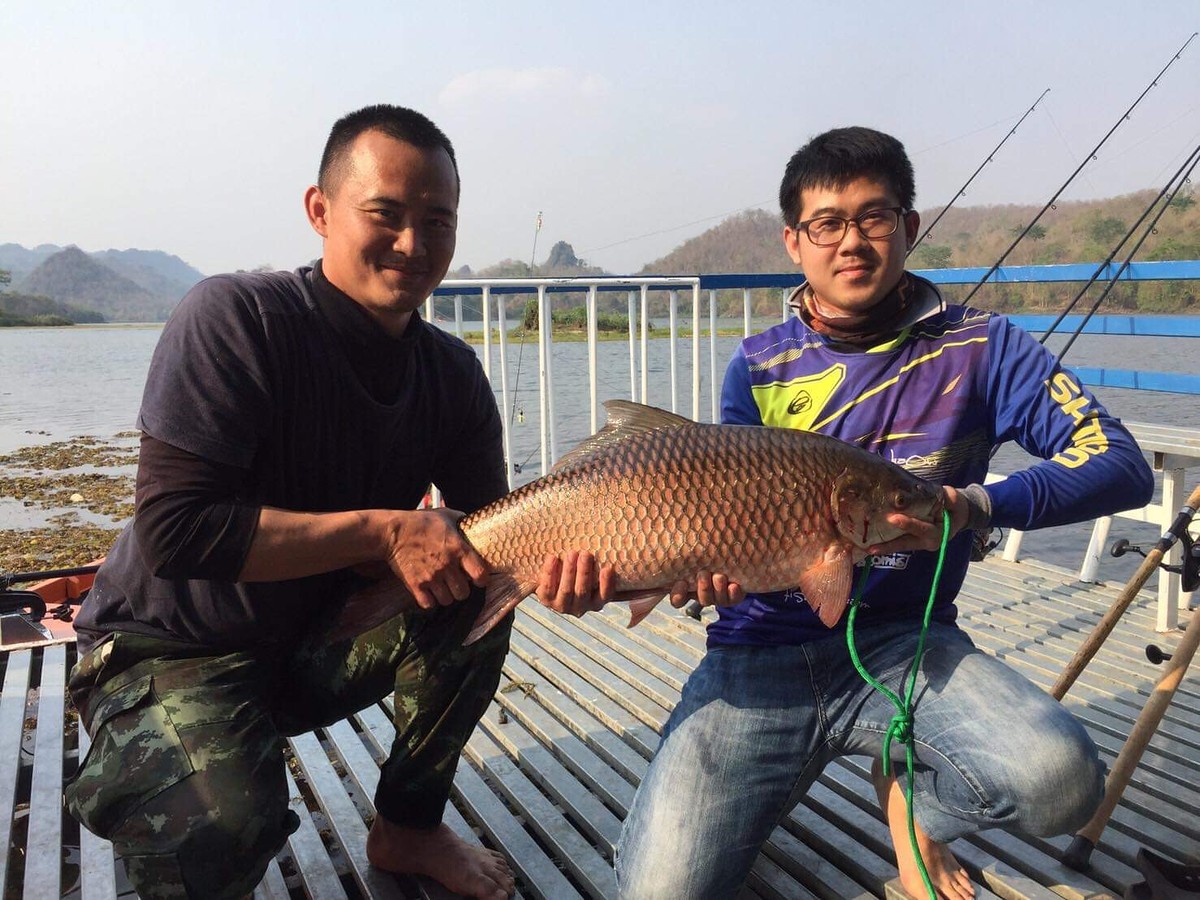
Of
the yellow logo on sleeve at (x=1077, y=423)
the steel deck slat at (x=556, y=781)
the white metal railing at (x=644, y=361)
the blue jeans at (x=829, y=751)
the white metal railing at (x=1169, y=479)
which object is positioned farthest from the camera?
the white metal railing at (x=644, y=361)

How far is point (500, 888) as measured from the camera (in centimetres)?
244

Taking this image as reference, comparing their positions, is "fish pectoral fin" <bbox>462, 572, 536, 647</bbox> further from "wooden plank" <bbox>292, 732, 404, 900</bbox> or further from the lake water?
the lake water

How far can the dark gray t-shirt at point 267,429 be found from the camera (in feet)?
7.13

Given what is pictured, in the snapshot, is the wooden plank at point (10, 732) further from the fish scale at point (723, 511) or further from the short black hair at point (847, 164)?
the short black hair at point (847, 164)

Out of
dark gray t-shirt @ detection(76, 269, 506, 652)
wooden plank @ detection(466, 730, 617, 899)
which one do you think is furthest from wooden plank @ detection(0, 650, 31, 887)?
wooden plank @ detection(466, 730, 617, 899)

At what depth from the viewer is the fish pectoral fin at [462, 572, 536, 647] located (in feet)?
7.63

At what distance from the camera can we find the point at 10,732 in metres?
3.27

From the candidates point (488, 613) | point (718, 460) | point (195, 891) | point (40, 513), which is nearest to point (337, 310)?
point (488, 613)

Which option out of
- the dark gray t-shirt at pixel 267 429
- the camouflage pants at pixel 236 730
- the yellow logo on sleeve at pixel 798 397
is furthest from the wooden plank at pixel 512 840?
the yellow logo on sleeve at pixel 798 397

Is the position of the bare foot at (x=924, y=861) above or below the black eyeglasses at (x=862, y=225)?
below

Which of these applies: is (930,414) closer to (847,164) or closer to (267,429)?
(847,164)

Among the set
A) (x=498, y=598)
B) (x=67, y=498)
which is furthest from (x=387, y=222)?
(x=67, y=498)

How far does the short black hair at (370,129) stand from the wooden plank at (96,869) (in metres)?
1.90

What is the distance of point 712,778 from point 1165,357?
2151 cm
